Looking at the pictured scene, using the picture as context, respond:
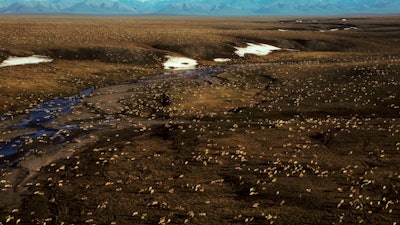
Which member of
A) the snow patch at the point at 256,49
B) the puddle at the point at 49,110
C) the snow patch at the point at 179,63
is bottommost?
the puddle at the point at 49,110

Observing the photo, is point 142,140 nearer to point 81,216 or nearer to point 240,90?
point 81,216

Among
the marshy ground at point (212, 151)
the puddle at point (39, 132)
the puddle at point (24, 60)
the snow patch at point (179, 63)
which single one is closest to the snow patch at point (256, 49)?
the snow patch at point (179, 63)

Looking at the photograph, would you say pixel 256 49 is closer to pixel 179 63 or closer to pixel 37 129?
pixel 179 63

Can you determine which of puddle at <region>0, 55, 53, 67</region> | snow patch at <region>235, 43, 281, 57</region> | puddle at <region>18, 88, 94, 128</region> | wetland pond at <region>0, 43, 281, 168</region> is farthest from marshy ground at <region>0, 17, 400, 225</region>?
snow patch at <region>235, 43, 281, 57</region>

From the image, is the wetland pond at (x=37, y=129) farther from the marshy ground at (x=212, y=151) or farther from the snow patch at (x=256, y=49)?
the snow patch at (x=256, y=49)

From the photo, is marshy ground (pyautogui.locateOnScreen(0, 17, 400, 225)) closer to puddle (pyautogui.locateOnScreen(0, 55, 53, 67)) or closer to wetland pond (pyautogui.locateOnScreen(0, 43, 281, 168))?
wetland pond (pyautogui.locateOnScreen(0, 43, 281, 168))
